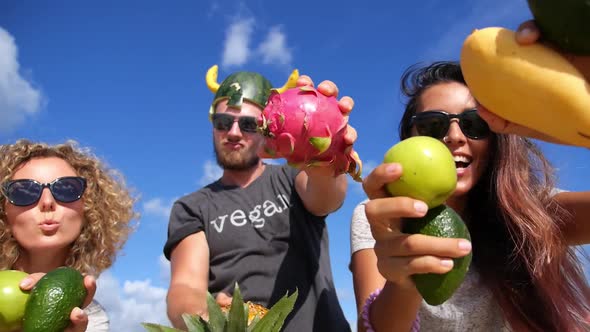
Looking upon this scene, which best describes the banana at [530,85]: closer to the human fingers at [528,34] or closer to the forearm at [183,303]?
the human fingers at [528,34]

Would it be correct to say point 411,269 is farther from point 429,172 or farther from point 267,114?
point 267,114

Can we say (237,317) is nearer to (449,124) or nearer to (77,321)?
(77,321)

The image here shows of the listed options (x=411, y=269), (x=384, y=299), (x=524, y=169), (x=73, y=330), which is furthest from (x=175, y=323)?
(x=524, y=169)

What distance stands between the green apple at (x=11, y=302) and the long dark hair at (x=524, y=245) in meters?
3.03

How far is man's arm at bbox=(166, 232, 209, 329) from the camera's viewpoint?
4.16 meters

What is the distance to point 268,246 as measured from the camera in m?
4.68

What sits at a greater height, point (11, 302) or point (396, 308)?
point (11, 302)

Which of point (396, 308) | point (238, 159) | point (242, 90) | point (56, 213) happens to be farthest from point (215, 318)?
point (242, 90)

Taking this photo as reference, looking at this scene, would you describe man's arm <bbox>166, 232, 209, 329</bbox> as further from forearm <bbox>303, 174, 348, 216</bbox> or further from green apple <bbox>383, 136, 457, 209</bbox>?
green apple <bbox>383, 136, 457, 209</bbox>

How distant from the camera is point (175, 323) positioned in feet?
13.7

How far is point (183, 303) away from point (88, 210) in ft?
4.34

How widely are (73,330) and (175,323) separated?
49.1 inches

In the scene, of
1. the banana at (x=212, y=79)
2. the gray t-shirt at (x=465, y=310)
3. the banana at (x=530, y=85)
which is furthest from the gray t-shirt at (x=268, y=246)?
the banana at (x=530, y=85)

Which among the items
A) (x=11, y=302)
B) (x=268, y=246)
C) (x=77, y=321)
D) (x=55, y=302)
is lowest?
(x=77, y=321)
